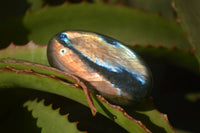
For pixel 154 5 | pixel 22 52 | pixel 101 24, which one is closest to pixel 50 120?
pixel 22 52

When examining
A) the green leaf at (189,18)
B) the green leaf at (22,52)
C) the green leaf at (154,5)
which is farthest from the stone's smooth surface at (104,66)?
the green leaf at (154,5)

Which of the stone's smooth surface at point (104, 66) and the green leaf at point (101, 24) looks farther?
the green leaf at point (101, 24)

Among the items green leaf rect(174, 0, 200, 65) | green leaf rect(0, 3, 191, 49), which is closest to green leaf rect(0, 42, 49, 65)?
green leaf rect(0, 3, 191, 49)

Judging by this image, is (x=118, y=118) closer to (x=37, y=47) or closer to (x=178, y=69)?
(x=37, y=47)

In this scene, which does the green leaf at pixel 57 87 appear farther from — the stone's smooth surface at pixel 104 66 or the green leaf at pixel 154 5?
the green leaf at pixel 154 5

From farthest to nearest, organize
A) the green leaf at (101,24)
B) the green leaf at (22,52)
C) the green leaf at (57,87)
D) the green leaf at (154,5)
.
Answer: the green leaf at (154,5) → the green leaf at (101,24) → the green leaf at (22,52) → the green leaf at (57,87)

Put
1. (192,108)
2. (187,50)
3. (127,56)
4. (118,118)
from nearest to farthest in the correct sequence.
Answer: (118,118) → (127,56) → (187,50) → (192,108)

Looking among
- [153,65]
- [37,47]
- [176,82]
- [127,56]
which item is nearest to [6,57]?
[37,47]

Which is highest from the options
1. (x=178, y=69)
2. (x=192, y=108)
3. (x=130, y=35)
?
(x=130, y=35)

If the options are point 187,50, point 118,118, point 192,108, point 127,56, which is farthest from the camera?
point 192,108
